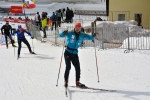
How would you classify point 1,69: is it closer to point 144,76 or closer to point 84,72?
point 84,72

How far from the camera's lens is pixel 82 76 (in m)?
10.3

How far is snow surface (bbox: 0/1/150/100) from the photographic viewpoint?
7956mm

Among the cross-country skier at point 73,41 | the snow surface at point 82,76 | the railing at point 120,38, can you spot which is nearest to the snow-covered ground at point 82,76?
the snow surface at point 82,76

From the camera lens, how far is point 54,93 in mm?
8133

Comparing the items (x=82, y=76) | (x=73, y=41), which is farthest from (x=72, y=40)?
(x=82, y=76)

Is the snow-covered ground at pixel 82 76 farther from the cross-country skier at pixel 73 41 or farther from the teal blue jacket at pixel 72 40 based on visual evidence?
the teal blue jacket at pixel 72 40

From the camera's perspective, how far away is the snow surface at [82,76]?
7956 mm

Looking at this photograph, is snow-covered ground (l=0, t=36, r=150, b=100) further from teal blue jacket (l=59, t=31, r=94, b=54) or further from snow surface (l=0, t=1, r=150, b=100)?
teal blue jacket (l=59, t=31, r=94, b=54)

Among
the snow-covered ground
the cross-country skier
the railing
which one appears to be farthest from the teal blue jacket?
the railing

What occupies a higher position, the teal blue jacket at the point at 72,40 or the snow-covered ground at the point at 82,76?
the teal blue jacket at the point at 72,40

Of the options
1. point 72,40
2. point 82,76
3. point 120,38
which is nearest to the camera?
point 72,40

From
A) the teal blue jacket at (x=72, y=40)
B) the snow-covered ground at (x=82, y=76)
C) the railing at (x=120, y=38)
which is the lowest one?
the snow-covered ground at (x=82, y=76)

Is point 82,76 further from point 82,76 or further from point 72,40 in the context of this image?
point 72,40

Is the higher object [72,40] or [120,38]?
[72,40]
